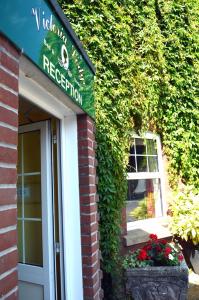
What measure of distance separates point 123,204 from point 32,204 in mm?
1871

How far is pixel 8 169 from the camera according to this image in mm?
1472

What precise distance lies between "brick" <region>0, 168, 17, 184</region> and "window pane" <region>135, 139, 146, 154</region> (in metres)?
4.20

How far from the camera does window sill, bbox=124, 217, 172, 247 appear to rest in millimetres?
4758

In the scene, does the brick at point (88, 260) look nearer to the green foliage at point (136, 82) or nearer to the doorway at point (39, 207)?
the doorway at point (39, 207)

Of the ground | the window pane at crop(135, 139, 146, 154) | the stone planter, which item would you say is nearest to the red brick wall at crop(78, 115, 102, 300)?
the stone planter

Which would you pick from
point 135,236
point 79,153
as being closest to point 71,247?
point 79,153

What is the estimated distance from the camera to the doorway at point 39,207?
9.07 feet

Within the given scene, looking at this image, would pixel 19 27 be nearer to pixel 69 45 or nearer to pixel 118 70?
pixel 69 45

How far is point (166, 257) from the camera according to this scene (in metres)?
3.81

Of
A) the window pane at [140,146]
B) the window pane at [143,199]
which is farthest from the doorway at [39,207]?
the window pane at [140,146]

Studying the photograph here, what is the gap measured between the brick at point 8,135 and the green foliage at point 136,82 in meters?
2.74

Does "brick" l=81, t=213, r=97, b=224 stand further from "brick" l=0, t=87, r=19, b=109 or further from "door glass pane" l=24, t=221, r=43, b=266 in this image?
"brick" l=0, t=87, r=19, b=109

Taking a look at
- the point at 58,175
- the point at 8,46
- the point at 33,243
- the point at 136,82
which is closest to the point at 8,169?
the point at 8,46

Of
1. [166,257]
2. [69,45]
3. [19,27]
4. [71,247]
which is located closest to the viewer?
[19,27]
